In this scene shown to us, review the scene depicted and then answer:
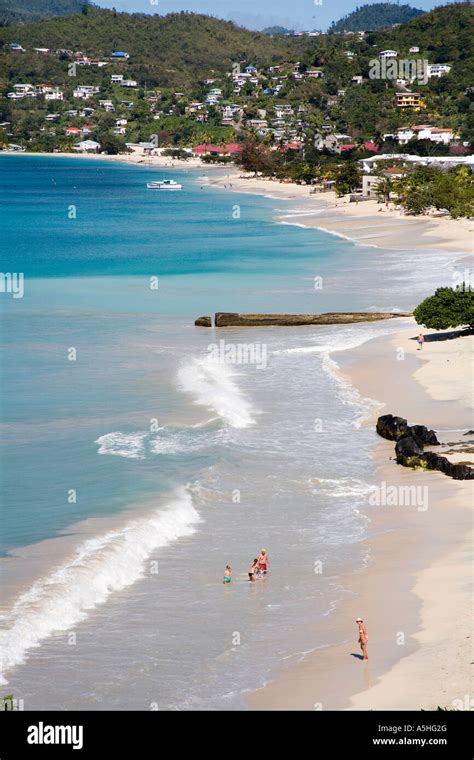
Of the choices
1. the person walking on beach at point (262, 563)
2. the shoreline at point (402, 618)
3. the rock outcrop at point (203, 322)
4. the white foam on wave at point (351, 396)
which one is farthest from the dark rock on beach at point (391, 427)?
the rock outcrop at point (203, 322)

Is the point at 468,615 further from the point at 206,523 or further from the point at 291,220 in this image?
the point at 291,220

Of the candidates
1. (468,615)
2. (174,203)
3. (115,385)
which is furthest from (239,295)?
(174,203)

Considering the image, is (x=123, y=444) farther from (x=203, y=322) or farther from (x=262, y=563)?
(x=203, y=322)

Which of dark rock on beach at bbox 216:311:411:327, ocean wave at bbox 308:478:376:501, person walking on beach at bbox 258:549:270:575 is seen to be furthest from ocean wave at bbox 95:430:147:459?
dark rock on beach at bbox 216:311:411:327

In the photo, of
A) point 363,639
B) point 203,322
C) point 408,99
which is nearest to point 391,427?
point 363,639

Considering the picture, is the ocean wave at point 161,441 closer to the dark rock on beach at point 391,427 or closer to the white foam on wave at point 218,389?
the white foam on wave at point 218,389
